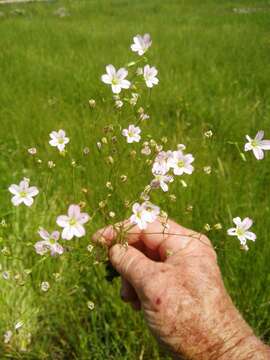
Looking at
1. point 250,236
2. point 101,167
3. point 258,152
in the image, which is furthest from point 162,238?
point 101,167

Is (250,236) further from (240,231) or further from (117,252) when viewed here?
(117,252)

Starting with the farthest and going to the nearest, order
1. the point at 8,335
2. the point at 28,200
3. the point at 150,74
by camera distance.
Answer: the point at 8,335 < the point at 150,74 < the point at 28,200

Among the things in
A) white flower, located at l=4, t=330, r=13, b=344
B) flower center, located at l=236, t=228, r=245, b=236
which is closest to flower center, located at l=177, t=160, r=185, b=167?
flower center, located at l=236, t=228, r=245, b=236

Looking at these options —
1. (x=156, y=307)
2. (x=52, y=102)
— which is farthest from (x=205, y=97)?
(x=156, y=307)

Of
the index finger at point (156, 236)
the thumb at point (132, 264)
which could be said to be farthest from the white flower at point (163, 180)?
the thumb at point (132, 264)

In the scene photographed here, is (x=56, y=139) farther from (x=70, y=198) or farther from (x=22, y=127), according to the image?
(x=22, y=127)

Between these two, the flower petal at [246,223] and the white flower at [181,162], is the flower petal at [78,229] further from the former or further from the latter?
the flower petal at [246,223]
